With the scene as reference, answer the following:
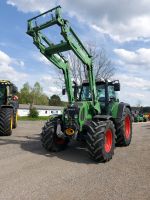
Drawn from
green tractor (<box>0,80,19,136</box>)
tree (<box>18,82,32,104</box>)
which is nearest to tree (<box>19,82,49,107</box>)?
tree (<box>18,82,32,104</box>)

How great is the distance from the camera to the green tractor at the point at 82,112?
32.7ft

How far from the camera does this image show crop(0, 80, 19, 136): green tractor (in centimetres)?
1538

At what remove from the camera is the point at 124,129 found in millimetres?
12594

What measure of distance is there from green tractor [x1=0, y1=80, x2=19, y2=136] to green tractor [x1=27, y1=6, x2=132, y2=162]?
13.9 feet

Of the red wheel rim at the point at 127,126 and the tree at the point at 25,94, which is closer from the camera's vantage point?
the red wheel rim at the point at 127,126

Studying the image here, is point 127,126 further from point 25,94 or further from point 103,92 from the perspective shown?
point 25,94

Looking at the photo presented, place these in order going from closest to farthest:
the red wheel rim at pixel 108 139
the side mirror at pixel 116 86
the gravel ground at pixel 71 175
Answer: the gravel ground at pixel 71 175
the red wheel rim at pixel 108 139
the side mirror at pixel 116 86

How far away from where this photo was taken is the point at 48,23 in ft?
35.0

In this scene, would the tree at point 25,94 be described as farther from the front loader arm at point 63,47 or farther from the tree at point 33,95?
the front loader arm at point 63,47

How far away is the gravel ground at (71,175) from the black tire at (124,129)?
0.68m

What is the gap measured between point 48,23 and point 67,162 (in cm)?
441

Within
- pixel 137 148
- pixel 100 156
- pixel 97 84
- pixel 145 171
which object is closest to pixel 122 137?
pixel 137 148

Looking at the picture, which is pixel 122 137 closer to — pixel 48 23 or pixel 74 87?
pixel 74 87

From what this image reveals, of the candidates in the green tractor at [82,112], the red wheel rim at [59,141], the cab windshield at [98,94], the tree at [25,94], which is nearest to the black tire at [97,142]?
the green tractor at [82,112]
